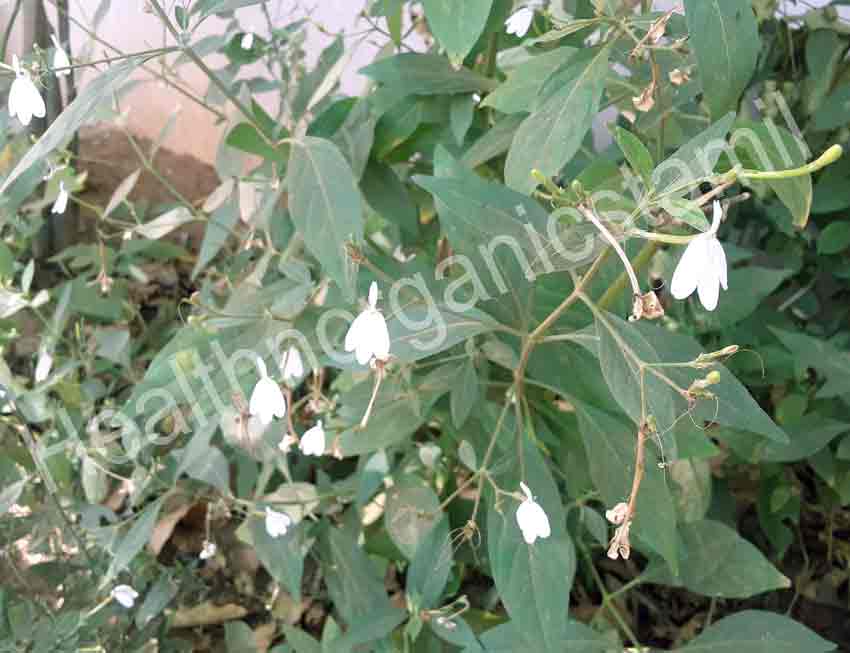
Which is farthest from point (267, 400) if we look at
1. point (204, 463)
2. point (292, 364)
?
point (204, 463)

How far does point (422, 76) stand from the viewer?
962mm

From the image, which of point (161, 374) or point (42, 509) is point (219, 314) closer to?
point (161, 374)

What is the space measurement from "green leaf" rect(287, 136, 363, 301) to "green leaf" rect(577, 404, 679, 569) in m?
0.26

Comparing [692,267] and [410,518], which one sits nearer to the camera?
[692,267]

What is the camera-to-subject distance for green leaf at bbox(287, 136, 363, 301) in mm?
705

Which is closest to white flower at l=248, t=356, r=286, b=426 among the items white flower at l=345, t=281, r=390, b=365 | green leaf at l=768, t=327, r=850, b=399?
white flower at l=345, t=281, r=390, b=365

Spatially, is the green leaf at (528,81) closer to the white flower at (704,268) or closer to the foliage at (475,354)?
the foliage at (475,354)

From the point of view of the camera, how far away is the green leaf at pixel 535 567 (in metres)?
0.72

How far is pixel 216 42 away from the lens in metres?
1.17

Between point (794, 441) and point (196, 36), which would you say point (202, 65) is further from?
point (196, 36)

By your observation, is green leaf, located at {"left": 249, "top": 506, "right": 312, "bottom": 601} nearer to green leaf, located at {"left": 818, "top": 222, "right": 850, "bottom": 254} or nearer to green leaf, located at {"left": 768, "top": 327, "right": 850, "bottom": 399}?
green leaf, located at {"left": 768, "top": 327, "right": 850, "bottom": 399}

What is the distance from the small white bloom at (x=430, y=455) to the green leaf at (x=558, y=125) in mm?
485

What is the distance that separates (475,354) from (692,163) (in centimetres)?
35

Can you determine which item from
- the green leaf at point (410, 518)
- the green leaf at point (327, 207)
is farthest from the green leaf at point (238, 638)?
the green leaf at point (327, 207)
